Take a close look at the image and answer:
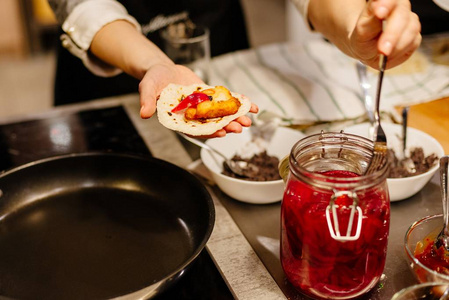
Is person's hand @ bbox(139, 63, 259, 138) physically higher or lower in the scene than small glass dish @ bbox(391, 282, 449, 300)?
higher

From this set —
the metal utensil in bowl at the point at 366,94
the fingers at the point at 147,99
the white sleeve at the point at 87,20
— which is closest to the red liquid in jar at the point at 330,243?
the fingers at the point at 147,99

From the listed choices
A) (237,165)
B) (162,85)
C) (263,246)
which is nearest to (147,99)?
(162,85)

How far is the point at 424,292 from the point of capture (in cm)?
69

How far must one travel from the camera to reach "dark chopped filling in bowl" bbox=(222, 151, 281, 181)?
1077mm

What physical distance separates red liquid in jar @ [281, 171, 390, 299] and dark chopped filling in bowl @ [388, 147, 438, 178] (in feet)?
1.02

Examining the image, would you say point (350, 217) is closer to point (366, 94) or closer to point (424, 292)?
point (424, 292)

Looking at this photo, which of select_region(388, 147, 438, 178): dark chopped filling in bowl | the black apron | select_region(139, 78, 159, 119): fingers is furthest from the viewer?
the black apron

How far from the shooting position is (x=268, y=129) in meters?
1.23

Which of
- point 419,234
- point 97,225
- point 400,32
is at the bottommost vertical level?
point 97,225

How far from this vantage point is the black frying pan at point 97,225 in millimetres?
889

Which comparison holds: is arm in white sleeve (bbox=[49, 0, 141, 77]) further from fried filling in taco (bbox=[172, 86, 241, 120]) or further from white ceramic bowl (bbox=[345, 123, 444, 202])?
white ceramic bowl (bbox=[345, 123, 444, 202])

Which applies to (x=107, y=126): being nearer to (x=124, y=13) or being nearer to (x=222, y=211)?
(x=124, y=13)

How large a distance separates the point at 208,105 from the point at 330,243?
420mm

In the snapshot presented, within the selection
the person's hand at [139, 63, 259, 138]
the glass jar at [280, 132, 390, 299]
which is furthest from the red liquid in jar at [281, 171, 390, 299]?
the person's hand at [139, 63, 259, 138]
